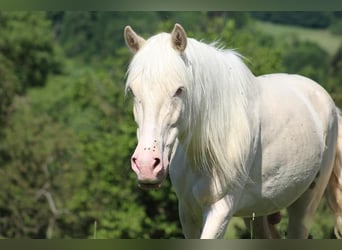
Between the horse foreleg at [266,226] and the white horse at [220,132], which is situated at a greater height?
the white horse at [220,132]

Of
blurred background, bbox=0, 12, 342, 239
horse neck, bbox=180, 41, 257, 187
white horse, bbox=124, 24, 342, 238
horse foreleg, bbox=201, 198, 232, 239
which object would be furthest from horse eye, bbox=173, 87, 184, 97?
horse foreleg, bbox=201, 198, 232, 239

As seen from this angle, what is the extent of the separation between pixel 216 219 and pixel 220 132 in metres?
0.51

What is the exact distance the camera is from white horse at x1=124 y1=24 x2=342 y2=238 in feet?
16.6

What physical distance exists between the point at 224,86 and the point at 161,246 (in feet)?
6.84

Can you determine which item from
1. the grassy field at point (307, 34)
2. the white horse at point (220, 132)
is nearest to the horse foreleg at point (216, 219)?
the white horse at point (220, 132)

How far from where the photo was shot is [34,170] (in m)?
27.3

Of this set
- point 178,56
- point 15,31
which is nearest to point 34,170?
point 15,31

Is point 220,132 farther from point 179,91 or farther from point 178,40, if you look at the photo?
point 178,40

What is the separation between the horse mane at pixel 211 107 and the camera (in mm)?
5230

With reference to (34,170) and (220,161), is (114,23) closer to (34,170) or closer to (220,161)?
(34,170)

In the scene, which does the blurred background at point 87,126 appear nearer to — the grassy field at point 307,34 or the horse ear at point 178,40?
the grassy field at point 307,34

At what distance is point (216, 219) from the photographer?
554cm

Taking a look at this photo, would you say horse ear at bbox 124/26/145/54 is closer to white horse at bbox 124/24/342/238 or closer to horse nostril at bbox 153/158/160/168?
white horse at bbox 124/24/342/238

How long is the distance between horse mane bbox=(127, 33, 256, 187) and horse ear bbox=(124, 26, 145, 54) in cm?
8
